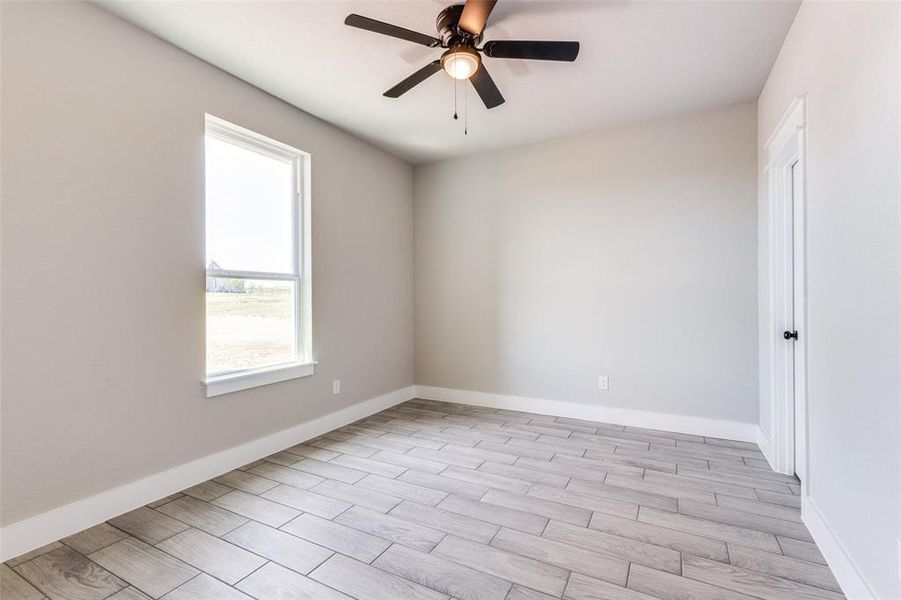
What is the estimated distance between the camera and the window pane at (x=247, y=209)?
9.19 ft

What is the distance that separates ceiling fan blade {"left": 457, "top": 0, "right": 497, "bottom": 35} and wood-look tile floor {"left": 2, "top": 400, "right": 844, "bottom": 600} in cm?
242

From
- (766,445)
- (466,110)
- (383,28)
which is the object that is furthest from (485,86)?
(766,445)

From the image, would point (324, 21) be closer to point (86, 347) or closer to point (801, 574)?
point (86, 347)

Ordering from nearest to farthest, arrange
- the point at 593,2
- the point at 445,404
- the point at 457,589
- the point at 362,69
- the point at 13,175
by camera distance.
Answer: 1. the point at 457,589
2. the point at 13,175
3. the point at 593,2
4. the point at 362,69
5. the point at 445,404

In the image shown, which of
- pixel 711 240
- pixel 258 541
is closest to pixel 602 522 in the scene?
pixel 258 541

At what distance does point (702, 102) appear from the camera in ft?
10.7

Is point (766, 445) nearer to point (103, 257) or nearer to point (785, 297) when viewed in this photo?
point (785, 297)

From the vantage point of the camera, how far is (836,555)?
1697 millimetres

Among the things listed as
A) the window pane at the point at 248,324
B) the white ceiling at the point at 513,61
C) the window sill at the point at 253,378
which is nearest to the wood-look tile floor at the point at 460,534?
the window sill at the point at 253,378

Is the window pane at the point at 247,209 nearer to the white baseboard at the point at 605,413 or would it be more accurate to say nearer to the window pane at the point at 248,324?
the window pane at the point at 248,324

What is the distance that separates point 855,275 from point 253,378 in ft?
11.0

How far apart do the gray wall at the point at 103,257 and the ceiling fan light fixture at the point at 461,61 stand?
5.44 ft

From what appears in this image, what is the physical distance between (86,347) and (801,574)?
3.49 meters

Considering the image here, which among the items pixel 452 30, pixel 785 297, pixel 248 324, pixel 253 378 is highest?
pixel 452 30
